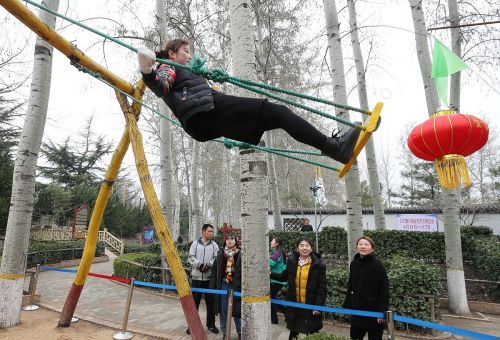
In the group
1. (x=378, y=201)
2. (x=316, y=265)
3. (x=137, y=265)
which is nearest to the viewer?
(x=316, y=265)

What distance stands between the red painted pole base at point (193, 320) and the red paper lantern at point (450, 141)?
9.35 feet

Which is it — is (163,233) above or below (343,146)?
below

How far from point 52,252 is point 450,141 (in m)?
13.6

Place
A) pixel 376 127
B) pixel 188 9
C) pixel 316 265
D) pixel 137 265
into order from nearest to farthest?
pixel 376 127, pixel 316 265, pixel 137 265, pixel 188 9

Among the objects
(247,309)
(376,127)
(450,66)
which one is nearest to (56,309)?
(247,309)

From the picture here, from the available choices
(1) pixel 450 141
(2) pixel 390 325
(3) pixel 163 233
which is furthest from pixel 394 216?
(3) pixel 163 233

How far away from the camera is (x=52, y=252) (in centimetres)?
1278

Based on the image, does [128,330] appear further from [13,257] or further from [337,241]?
[337,241]

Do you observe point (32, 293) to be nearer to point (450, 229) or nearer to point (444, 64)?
point (444, 64)

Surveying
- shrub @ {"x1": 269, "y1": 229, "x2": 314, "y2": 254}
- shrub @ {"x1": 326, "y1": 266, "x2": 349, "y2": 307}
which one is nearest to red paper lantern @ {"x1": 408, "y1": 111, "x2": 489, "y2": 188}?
shrub @ {"x1": 326, "y1": 266, "x2": 349, "y2": 307}

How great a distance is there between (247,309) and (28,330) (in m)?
3.88

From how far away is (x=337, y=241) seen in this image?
41.6 ft

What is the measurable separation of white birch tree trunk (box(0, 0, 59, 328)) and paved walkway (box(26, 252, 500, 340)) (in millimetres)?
1294

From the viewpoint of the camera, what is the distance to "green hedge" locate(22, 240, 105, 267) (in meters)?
11.8
